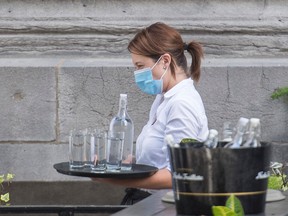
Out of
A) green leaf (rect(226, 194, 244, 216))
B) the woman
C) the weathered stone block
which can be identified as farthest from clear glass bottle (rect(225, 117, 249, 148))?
the weathered stone block

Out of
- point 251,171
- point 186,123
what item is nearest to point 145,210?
point 251,171

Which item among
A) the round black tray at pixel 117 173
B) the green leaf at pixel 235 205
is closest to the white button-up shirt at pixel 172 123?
the round black tray at pixel 117 173

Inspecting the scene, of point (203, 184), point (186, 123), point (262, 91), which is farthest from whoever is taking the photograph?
point (262, 91)

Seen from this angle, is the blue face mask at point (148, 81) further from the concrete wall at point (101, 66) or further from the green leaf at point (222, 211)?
the green leaf at point (222, 211)

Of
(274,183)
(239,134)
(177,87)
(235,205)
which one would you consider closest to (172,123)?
(177,87)

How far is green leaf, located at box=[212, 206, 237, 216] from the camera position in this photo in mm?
2312

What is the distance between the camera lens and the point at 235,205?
2369 mm

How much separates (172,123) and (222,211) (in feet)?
5.36

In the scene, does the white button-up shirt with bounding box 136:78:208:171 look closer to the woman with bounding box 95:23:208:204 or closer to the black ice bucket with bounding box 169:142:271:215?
the woman with bounding box 95:23:208:204

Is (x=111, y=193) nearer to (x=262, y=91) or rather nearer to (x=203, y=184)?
(x=262, y=91)

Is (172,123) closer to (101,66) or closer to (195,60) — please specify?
(195,60)

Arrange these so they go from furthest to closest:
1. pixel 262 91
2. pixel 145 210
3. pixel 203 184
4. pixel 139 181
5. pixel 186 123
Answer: pixel 262 91, pixel 186 123, pixel 139 181, pixel 145 210, pixel 203 184

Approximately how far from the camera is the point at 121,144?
376 centimetres

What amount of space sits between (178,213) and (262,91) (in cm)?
371
